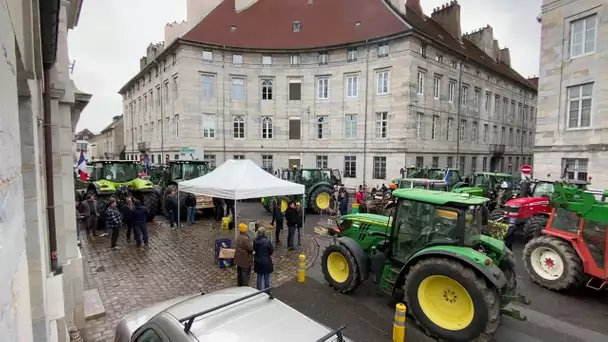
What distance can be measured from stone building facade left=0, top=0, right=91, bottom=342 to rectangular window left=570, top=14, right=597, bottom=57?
65.6 ft

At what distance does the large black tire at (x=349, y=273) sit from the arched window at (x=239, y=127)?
2290 centimetres

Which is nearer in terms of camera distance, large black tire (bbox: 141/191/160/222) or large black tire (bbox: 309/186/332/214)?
large black tire (bbox: 141/191/160/222)

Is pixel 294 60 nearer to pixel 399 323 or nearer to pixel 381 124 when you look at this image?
pixel 381 124

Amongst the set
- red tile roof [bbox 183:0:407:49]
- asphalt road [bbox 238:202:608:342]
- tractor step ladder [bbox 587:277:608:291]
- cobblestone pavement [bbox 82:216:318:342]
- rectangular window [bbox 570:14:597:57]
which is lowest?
asphalt road [bbox 238:202:608:342]

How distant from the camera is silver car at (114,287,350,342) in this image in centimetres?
281

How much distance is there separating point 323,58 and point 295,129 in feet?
21.8

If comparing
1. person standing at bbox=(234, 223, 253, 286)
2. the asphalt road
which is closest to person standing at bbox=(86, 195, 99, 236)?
person standing at bbox=(234, 223, 253, 286)

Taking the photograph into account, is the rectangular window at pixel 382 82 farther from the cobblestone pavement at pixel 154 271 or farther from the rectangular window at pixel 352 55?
the cobblestone pavement at pixel 154 271

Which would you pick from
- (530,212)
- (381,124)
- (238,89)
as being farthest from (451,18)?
(530,212)

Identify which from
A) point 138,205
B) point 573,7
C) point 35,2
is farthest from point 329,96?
point 35,2

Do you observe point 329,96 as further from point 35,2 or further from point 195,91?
point 35,2

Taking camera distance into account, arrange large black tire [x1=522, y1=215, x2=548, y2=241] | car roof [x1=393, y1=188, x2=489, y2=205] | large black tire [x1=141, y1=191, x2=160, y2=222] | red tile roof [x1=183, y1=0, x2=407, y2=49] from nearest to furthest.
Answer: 1. car roof [x1=393, y1=188, x2=489, y2=205]
2. large black tire [x1=522, y1=215, x2=548, y2=241]
3. large black tire [x1=141, y1=191, x2=160, y2=222]
4. red tile roof [x1=183, y1=0, x2=407, y2=49]

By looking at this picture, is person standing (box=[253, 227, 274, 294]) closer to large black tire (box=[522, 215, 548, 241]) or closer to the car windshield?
large black tire (box=[522, 215, 548, 241])

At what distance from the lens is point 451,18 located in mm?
32531
